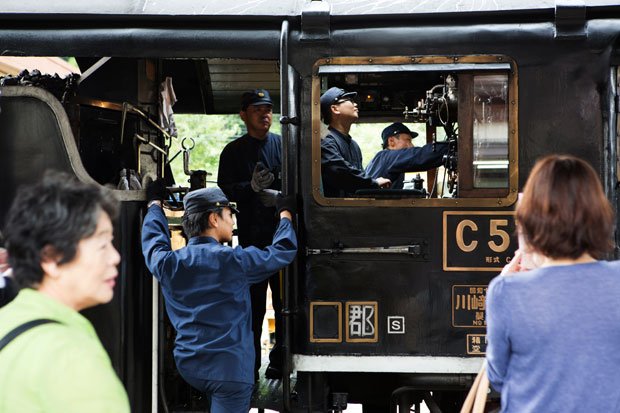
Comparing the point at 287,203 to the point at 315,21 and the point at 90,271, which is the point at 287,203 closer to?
the point at 315,21

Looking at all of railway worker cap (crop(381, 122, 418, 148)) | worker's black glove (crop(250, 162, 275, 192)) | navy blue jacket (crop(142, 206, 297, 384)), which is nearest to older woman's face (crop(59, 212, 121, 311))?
navy blue jacket (crop(142, 206, 297, 384))

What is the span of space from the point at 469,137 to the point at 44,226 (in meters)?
2.85

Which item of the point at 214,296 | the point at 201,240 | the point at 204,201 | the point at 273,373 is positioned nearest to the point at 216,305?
the point at 214,296

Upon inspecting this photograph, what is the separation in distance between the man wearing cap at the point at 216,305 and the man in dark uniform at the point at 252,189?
3.33ft

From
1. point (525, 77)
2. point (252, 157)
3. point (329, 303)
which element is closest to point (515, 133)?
point (525, 77)

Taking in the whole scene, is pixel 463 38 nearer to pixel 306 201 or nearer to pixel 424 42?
pixel 424 42

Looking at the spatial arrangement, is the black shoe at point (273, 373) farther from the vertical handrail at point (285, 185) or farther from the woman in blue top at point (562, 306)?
the woman in blue top at point (562, 306)

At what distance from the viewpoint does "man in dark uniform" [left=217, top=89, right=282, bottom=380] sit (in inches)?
210

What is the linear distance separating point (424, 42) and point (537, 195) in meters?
2.18

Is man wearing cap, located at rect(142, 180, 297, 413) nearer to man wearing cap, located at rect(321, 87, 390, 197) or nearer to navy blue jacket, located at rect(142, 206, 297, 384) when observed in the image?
navy blue jacket, located at rect(142, 206, 297, 384)

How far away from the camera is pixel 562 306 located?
229 centimetres

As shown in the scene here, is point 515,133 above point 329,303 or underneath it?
above

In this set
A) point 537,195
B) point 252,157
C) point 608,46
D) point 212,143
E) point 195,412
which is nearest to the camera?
point 537,195

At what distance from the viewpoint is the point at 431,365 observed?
433 cm
